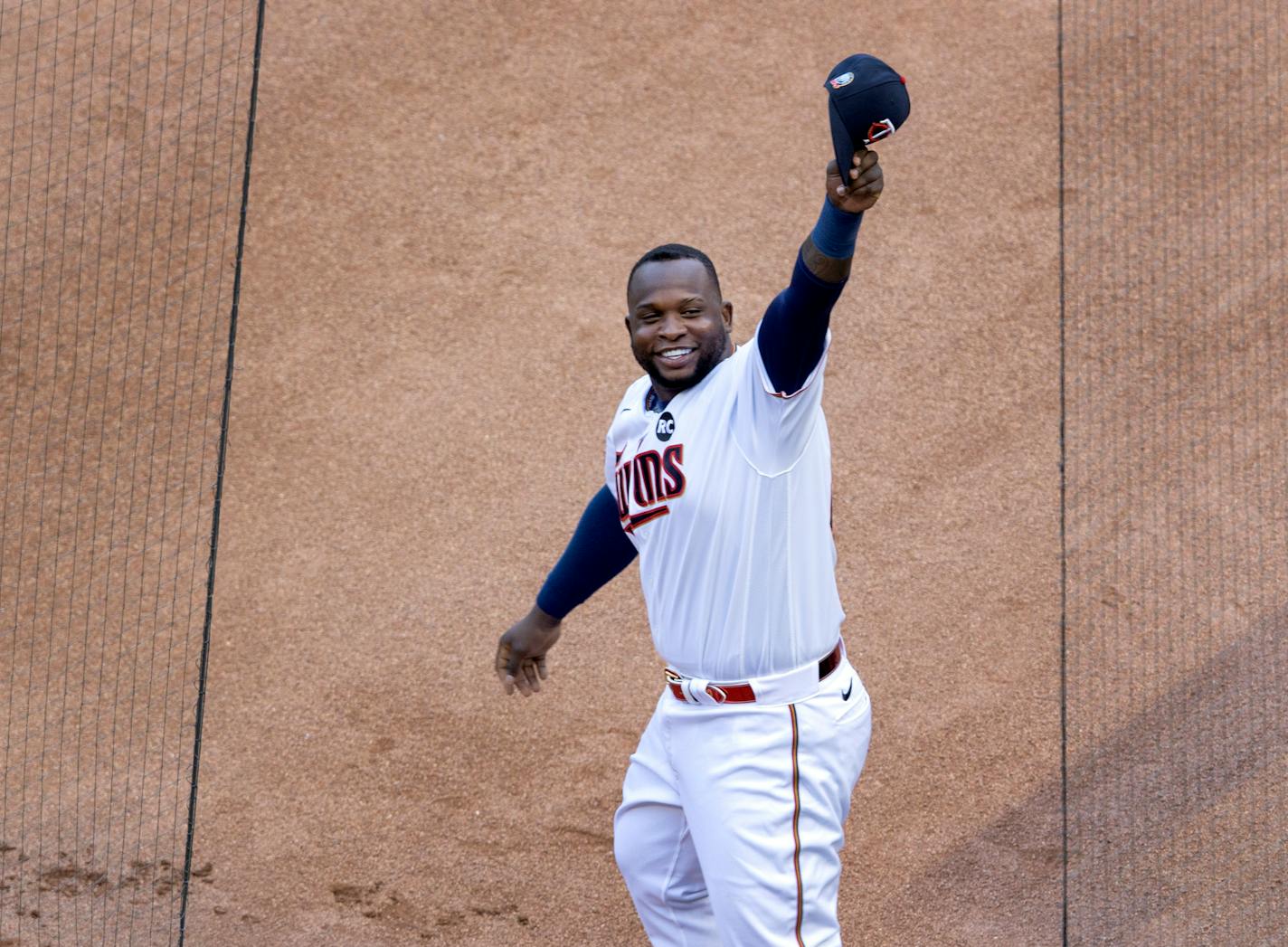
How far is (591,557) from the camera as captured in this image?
3.16 metres

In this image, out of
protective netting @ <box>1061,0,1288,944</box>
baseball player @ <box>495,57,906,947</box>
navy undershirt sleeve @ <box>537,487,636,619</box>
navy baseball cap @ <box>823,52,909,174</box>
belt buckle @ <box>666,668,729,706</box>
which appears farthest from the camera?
protective netting @ <box>1061,0,1288,944</box>

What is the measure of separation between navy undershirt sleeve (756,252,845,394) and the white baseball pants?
0.68 m

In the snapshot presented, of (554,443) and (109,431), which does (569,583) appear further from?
(109,431)

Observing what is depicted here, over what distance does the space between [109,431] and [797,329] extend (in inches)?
164

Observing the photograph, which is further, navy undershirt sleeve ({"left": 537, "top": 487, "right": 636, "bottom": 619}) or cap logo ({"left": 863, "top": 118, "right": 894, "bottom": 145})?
navy undershirt sleeve ({"left": 537, "top": 487, "right": 636, "bottom": 619})

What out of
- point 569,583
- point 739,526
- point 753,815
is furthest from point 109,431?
point 753,815

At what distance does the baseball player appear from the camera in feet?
8.26

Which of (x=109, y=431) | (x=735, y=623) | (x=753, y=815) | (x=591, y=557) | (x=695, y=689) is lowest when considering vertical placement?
(x=753, y=815)

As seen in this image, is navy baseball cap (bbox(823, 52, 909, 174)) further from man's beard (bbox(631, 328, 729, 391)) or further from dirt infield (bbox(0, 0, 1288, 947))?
dirt infield (bbox(0, 0, 1288, 947))

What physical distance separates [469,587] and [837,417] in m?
1.71

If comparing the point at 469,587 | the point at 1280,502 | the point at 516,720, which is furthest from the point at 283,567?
the point at 1280,502

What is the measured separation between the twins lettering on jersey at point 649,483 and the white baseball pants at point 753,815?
0.40 meters

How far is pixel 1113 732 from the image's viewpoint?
467 centimetres

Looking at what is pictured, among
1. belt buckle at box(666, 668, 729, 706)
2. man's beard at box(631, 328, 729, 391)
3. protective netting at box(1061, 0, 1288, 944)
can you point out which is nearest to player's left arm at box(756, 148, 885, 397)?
man's beard at box(631, 328, 729, 391)
